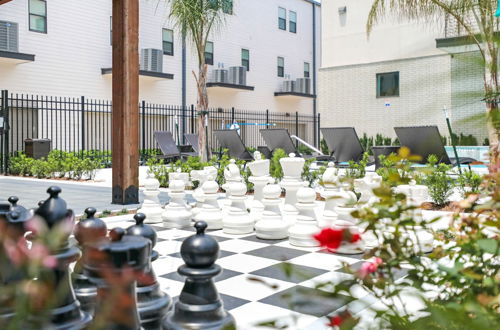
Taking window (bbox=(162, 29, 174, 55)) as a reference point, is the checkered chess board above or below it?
below

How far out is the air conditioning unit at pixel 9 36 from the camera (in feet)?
48.3

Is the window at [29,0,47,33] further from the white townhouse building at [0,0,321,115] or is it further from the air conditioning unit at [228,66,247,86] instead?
the air conditioning unit at [228,66,247,86]

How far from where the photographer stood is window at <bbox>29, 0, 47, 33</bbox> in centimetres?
1570

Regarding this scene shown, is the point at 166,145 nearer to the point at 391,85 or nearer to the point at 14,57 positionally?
the point at 14,57

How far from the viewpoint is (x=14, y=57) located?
14.4m

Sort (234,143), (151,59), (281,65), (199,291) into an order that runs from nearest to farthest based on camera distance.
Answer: (199,291)
(234,143)
(151,59)
(281,65)

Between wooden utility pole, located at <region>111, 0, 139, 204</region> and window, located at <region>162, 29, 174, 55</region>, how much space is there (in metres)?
14.2

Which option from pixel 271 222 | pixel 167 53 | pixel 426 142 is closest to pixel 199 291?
pixel 426 142

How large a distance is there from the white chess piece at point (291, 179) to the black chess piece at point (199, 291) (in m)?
2.66

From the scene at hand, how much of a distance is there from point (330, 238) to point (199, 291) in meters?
0.88

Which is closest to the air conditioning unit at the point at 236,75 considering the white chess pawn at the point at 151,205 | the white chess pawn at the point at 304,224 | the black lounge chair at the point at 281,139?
the black lounge chair at the point at 281,139

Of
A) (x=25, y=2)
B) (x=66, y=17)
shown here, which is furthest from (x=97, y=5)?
(x=25, y=2)

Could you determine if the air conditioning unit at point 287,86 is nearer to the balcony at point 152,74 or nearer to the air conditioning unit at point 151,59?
the balcony at point 152,74

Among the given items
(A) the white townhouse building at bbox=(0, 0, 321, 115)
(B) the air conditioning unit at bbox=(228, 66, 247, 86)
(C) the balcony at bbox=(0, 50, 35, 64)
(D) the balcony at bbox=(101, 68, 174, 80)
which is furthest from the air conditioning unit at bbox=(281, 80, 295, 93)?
(C) the balcony at bbox=(0, 50, 35, 64)
